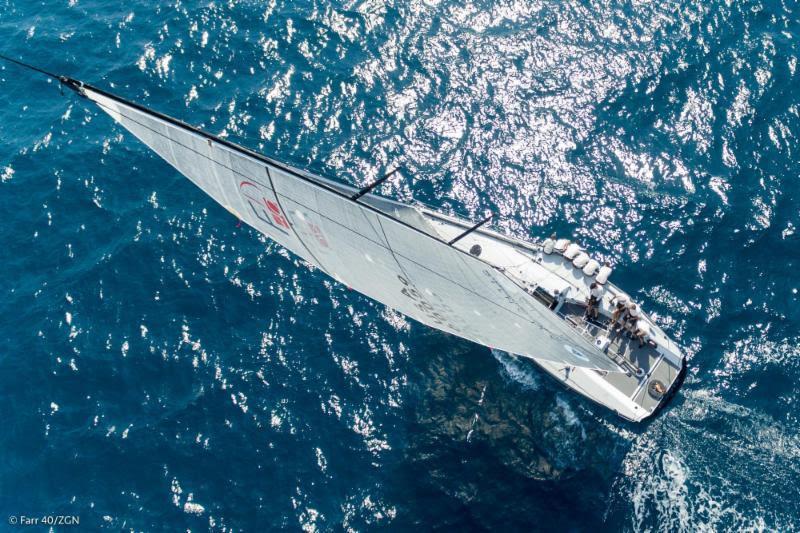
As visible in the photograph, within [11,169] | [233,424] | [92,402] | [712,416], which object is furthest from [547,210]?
[11,169]

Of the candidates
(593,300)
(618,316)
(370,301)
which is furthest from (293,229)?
(618,316)

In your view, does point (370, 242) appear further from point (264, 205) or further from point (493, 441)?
point (493, 441)

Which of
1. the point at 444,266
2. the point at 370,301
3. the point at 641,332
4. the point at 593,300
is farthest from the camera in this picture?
the point at 370,301

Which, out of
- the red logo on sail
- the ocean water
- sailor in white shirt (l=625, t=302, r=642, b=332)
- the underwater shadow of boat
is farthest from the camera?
sailor in white shirt (l=625, t=302, r=642, b=332)

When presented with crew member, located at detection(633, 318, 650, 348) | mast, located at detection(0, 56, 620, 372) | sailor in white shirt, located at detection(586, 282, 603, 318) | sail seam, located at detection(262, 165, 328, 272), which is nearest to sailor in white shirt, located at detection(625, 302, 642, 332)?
crew member, located at detection(633, 318, 650, 348)

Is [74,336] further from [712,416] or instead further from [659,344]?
[712,416]

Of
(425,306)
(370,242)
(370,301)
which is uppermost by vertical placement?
(370,242)

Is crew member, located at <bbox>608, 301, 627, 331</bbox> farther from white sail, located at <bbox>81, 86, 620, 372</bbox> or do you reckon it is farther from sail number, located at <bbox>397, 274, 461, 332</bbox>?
sail number, located at <bbox>397, 274, 461, 332</bbox>

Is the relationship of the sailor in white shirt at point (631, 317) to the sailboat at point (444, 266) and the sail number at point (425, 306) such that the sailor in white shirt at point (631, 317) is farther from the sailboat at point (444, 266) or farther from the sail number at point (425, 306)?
the sail number at point (425, 306)
